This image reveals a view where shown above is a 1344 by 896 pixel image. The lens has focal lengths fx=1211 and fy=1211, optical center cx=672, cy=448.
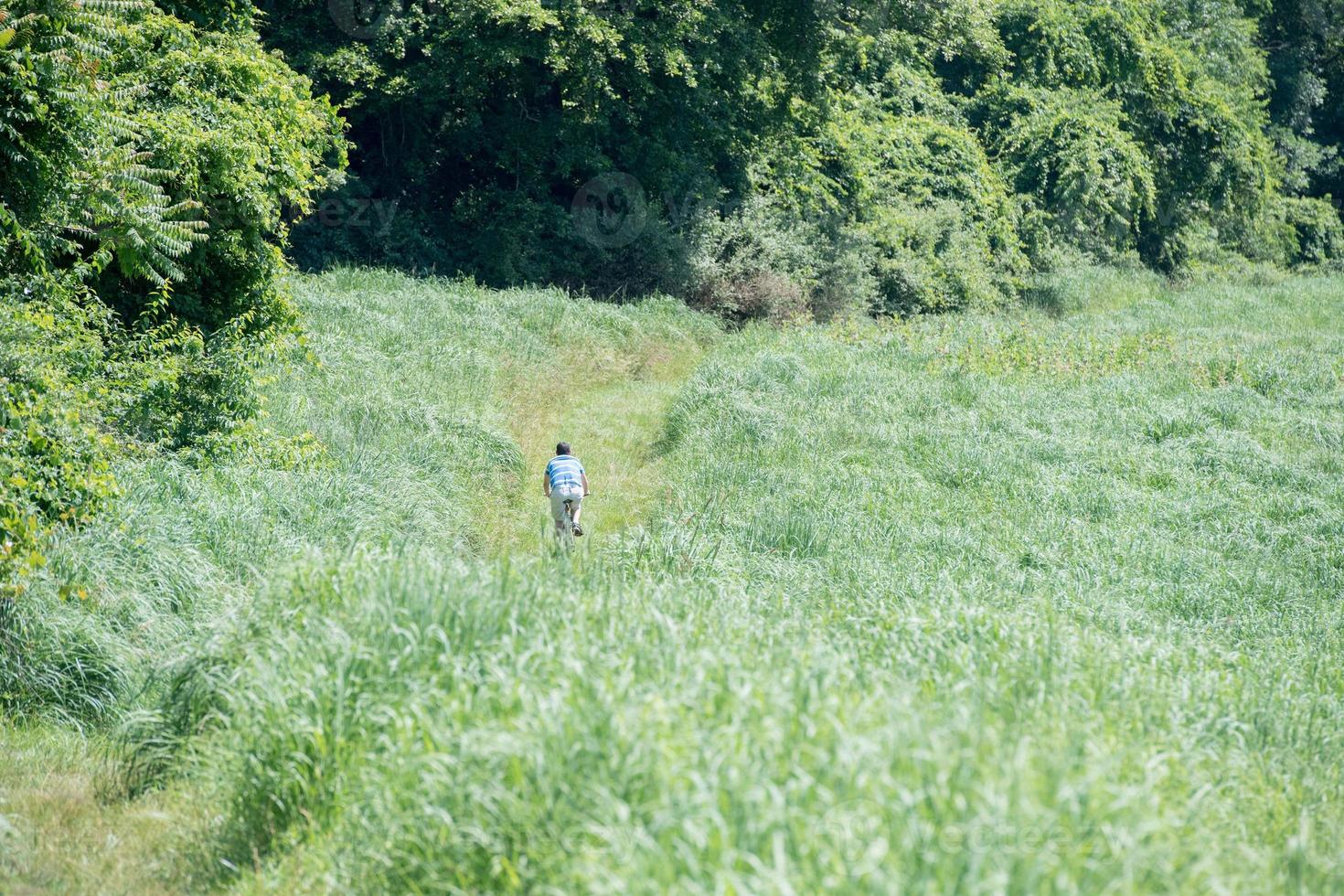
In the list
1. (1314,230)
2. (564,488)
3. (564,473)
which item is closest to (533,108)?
(564,473)

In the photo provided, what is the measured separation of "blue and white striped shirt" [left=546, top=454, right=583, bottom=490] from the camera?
10328mm

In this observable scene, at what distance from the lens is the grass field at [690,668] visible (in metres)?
3.81

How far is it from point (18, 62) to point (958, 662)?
25.2 feet

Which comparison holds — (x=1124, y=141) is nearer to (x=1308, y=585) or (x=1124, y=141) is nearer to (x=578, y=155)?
(x=578, y=155)

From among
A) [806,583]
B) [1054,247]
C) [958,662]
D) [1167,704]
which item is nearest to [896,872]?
[958,662]

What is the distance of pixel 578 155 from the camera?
2400cm

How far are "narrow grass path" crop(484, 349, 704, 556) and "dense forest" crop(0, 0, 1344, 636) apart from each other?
2.62m

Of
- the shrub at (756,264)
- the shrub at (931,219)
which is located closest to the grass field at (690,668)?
the shrub at (756,264)

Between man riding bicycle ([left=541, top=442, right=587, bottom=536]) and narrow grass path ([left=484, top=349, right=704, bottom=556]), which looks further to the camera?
narrow grass path ([left=484, top=349, right=704, bottom=556])

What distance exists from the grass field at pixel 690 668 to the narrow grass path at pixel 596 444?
103 millimetres

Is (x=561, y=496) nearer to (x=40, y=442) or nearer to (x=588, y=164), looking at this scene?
(x=40, y=442)

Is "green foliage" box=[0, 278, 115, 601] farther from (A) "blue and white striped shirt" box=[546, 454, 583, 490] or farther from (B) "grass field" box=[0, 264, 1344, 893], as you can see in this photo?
(A) "blue and white striped shirt" box=[546, 454, 583, 490]

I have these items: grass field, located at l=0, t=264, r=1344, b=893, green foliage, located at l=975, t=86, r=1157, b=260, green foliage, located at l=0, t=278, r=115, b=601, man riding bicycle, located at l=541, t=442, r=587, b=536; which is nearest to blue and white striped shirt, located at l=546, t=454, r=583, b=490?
man riding bicycle, located at l=541, t=442, r=587, b=536

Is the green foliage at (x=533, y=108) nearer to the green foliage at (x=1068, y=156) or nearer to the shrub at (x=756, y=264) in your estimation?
the shrub at (x=756, y=264)
